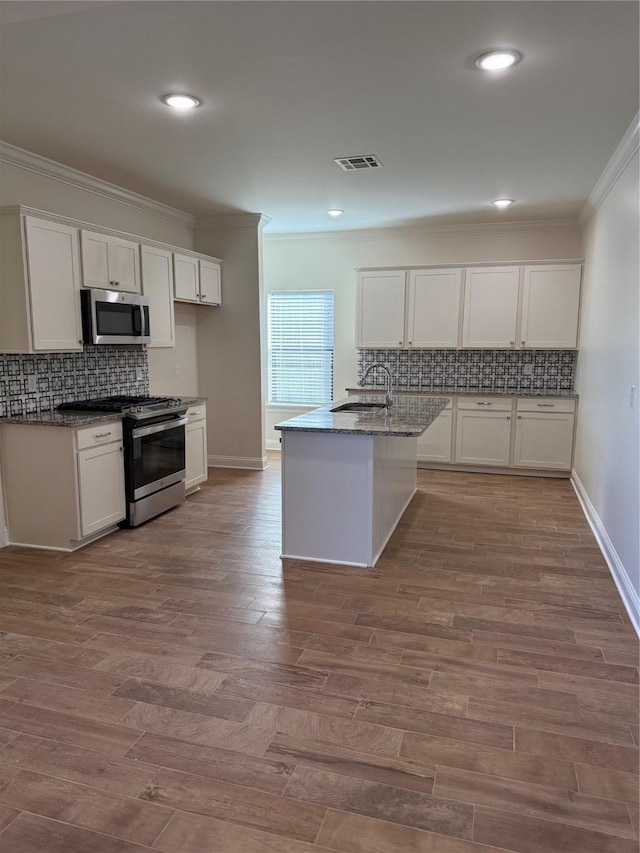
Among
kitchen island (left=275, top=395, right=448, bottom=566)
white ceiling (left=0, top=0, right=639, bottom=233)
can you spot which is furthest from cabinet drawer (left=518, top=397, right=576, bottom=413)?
kitchen island (left=275, top=395, right=448, bottom=566)

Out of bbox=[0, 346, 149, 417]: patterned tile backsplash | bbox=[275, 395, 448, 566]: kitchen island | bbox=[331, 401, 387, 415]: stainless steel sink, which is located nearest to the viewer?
bbox=[275, 395, 448, 566]: kitchen island

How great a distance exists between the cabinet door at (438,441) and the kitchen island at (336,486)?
2499 mm

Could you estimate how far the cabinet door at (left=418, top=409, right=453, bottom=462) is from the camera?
632 centimetres

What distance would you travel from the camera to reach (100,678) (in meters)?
2.46

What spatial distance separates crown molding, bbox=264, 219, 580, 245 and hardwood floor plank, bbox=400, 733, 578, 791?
556 centimetres

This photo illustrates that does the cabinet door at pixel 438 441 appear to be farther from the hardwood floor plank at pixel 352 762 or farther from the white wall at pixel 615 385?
the hardwood floor plank at pixel 352 762

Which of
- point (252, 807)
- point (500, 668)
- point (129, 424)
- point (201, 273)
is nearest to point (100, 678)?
point (252, 807)

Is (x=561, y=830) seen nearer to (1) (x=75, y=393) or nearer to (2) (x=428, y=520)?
(2) (x=428, y=520)

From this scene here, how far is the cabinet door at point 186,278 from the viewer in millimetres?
5355

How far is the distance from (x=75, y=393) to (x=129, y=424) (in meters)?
0.68

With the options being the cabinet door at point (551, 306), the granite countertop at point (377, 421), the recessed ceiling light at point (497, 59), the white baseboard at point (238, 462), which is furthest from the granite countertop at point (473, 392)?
A: the recessed ceiling light at point (497, 59)

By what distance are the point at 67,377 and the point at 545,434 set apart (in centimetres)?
460

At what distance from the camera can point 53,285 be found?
385cm

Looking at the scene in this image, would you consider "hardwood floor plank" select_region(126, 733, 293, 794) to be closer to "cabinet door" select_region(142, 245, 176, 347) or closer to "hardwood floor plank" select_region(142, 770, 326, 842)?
"hardwood floor plank" select_region(142, 770, 326, 842)
